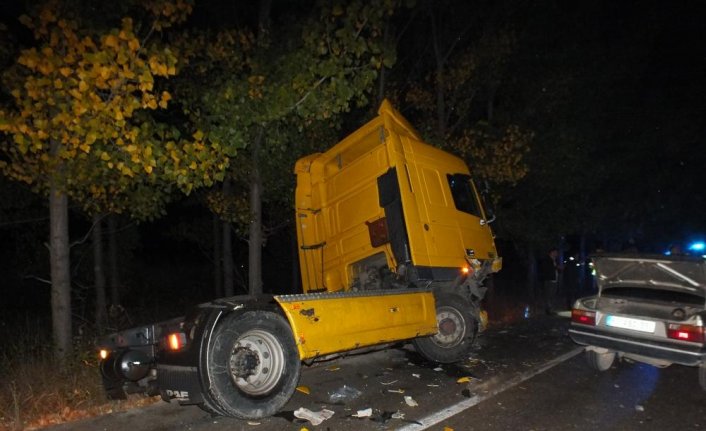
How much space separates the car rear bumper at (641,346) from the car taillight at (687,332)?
0.07m

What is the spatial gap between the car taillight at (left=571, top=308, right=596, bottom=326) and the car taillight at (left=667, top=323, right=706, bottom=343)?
89 cm

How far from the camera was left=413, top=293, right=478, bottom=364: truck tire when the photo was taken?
696cm

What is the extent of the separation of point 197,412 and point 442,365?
3395 mm

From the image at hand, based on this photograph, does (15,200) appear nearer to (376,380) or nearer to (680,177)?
(376,380)

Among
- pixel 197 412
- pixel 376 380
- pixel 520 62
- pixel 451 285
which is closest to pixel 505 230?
pixel 520 62

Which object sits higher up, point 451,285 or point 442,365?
point 451,285

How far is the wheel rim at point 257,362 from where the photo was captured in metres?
4.73

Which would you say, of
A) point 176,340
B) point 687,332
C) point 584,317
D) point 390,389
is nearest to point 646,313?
point 687,332

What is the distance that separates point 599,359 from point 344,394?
3.45 meters

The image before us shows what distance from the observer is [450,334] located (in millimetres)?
7086

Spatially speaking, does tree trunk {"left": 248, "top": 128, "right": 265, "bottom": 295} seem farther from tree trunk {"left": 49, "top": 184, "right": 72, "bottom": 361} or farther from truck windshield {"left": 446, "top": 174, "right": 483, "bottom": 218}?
truck windshield {"left": 446, "top": 174, "right": 483, "bottom": 218}

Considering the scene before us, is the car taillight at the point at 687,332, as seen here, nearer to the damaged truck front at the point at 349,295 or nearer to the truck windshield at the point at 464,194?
the damaged truck front at the point at 349,295

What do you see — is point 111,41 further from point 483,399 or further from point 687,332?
point 687,332

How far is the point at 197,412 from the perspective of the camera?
192 inches
